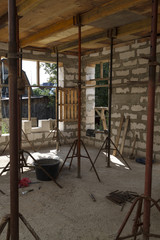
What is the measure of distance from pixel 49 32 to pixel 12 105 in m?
4.38

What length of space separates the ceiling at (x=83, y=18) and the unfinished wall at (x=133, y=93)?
0.56 metres

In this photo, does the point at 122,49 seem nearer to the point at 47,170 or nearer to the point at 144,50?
the point at 144,50

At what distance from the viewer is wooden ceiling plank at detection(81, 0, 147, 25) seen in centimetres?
401

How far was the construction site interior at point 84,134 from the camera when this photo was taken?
2.47 m

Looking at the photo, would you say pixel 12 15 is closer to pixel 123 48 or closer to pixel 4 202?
pixel 4 202

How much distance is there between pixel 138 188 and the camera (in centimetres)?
485

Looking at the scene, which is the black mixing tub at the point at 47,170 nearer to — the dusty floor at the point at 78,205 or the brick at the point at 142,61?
the dusty floor at the point at 78,205

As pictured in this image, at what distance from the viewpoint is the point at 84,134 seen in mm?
9430

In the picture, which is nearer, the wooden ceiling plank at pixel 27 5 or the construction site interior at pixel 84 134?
the construction site interior at pixel 84 134

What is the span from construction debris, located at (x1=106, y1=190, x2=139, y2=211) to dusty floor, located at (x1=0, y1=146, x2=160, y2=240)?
0.08 meters

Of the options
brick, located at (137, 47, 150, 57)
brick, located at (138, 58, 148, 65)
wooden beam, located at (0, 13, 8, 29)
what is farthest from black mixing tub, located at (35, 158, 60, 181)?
brick, located at (137, 47, 150, 57)

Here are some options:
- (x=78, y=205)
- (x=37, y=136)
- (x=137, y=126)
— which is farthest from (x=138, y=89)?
(x=78, y=205)

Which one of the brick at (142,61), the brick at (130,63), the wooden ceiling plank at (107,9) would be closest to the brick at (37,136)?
the brick at (130,63)

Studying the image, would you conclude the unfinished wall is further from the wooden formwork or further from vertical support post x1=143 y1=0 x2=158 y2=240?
vertical support post x1=143 y1=0 x2=158 y2=240
